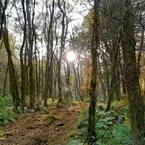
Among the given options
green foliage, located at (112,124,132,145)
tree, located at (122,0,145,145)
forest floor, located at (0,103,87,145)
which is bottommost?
forest floor, located at (0,103,87,145)

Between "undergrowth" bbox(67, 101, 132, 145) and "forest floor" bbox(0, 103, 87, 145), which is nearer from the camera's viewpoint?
"undergrowth" bbox(67, 101, 132, 145)

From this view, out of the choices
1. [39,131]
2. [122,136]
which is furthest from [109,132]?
[39,131]

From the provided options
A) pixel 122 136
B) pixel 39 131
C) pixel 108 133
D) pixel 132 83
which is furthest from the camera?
pixel 39 131

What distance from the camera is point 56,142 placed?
1247 centimetres

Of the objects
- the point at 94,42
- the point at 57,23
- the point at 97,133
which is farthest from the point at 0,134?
the point at 57,23

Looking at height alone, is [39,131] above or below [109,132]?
below

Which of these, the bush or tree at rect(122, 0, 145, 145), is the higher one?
tree at rect(122, 0, 145, 145)

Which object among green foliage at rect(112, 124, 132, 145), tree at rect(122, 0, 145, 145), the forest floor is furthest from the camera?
the forest floor

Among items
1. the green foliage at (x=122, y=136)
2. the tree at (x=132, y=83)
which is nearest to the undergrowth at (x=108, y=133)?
the green foliage at (x=122, y=136)

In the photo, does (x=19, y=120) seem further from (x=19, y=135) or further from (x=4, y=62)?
(x=4, y=62)

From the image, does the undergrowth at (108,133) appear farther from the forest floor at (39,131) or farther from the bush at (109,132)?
the forest floor at (39,131)

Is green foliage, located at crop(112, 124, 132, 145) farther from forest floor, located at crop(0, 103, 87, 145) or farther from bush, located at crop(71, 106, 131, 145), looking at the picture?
forest floor, located at crop(0, 103, 87, 145)

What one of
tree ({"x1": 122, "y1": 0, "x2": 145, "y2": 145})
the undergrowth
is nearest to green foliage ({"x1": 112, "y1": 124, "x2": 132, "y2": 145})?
the undergrowth

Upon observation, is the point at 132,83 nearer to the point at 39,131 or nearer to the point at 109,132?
the point at 109,132
